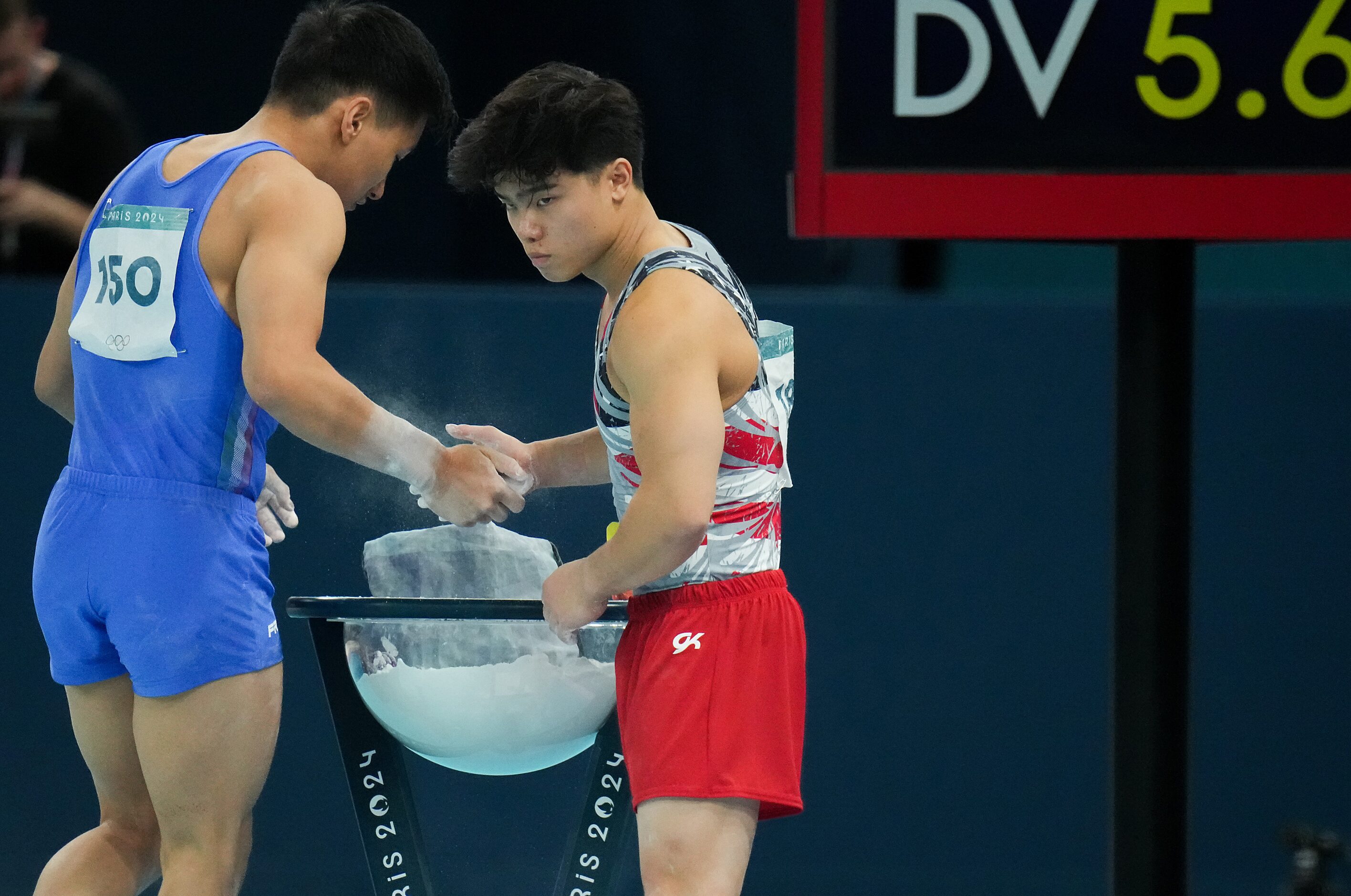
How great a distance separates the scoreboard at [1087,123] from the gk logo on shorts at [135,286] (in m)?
0.80

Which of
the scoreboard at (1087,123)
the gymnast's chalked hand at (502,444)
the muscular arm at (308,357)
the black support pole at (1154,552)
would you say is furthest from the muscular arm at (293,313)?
the black support pole at (1154,552)

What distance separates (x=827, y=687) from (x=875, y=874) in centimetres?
40

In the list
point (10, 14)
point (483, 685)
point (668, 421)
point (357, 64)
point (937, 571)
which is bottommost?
point (937, 571)

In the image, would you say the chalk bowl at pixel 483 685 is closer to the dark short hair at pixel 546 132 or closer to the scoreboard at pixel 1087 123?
the dark short hair at pixel 546 132

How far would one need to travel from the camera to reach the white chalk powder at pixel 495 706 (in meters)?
1.93

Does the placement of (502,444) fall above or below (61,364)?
below

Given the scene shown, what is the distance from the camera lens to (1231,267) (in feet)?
11.5

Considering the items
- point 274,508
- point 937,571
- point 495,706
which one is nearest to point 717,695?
point 495,706

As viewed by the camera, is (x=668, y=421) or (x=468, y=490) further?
(x=468, y=490)

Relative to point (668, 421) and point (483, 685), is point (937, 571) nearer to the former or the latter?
point (483, 685)

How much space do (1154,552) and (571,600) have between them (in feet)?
2.17

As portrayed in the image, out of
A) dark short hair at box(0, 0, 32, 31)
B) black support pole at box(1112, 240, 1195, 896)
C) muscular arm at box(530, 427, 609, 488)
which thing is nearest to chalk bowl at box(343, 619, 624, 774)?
muscular arm at box(530, 427, 609, 488)

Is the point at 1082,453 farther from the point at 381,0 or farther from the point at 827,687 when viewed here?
the point at 381,0

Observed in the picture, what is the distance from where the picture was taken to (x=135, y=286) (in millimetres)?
1882
